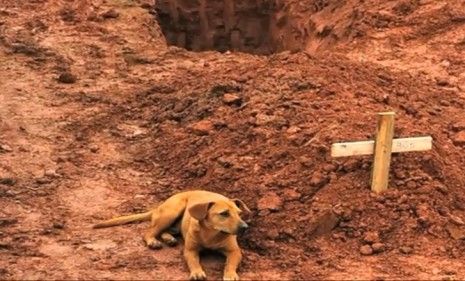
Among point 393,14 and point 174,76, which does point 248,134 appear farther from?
point 393,14

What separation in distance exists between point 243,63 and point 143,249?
3.79 m

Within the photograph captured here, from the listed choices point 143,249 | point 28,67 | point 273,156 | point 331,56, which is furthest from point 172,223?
point 28,67

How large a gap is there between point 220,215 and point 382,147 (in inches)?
59.5

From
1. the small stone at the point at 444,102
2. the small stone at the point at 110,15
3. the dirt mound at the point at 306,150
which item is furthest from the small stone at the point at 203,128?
the small stone at the point at 110,15

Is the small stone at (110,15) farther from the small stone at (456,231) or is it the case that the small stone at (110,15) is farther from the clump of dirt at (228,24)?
the small stone at (456,231)

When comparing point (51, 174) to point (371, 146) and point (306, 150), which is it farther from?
point (371, 146)

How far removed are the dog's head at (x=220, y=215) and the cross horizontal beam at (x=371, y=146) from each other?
101cm

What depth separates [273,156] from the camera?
7.57 m

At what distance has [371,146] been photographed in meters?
6.90

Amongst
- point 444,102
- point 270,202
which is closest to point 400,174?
point 270,202

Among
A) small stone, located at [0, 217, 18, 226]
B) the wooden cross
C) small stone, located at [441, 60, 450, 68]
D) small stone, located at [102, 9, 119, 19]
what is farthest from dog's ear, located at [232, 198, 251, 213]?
small stone, located at [102, 9, 119, 19]

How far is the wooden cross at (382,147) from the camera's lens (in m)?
6.78

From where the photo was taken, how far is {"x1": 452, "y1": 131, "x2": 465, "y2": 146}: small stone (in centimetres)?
790

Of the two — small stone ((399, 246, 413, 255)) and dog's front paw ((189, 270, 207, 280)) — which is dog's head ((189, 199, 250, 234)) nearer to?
dog's front paw ((189, 270, 207, 280))
